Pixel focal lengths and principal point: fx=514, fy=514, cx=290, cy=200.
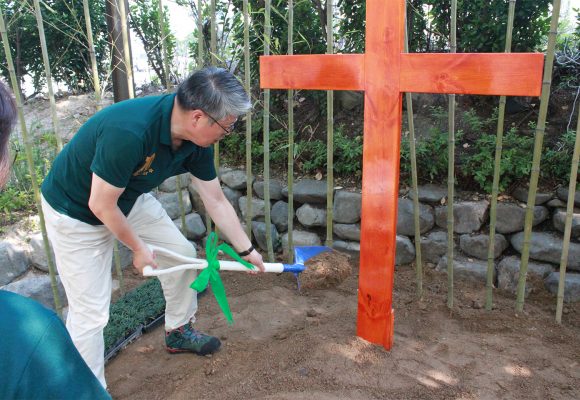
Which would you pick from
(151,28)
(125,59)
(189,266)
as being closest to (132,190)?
(189,266)

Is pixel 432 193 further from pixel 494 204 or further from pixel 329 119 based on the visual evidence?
pixel 329 119

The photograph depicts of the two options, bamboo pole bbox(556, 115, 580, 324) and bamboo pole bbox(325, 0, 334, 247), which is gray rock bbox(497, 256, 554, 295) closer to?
bamboo pole bbox(556, 115, 580, 324)

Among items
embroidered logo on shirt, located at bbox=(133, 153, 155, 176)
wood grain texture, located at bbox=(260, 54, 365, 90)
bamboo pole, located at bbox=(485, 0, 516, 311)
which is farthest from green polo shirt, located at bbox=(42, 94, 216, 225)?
bamboo pole, located at bbox=(485, 0, 516, 311)

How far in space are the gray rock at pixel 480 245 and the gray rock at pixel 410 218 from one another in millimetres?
230

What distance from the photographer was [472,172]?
131 inches

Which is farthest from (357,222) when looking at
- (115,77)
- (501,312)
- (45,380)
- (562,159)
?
(45,380)

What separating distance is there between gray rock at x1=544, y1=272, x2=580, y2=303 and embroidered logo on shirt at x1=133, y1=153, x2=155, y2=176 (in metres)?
2.42

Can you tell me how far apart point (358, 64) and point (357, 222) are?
1.58 m

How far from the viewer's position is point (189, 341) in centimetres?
266

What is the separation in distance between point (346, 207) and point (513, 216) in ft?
3.48

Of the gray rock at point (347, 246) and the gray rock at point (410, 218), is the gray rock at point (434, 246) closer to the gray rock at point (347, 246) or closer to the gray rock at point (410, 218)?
the gray rock at point (410, 218)

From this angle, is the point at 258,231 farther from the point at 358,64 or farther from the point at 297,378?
the point at 358,64

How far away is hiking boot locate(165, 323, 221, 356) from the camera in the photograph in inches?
104

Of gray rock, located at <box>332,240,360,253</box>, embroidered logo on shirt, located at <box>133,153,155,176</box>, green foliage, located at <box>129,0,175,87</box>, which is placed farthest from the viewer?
green foliage, located at <box>129,0,175,87</box>
